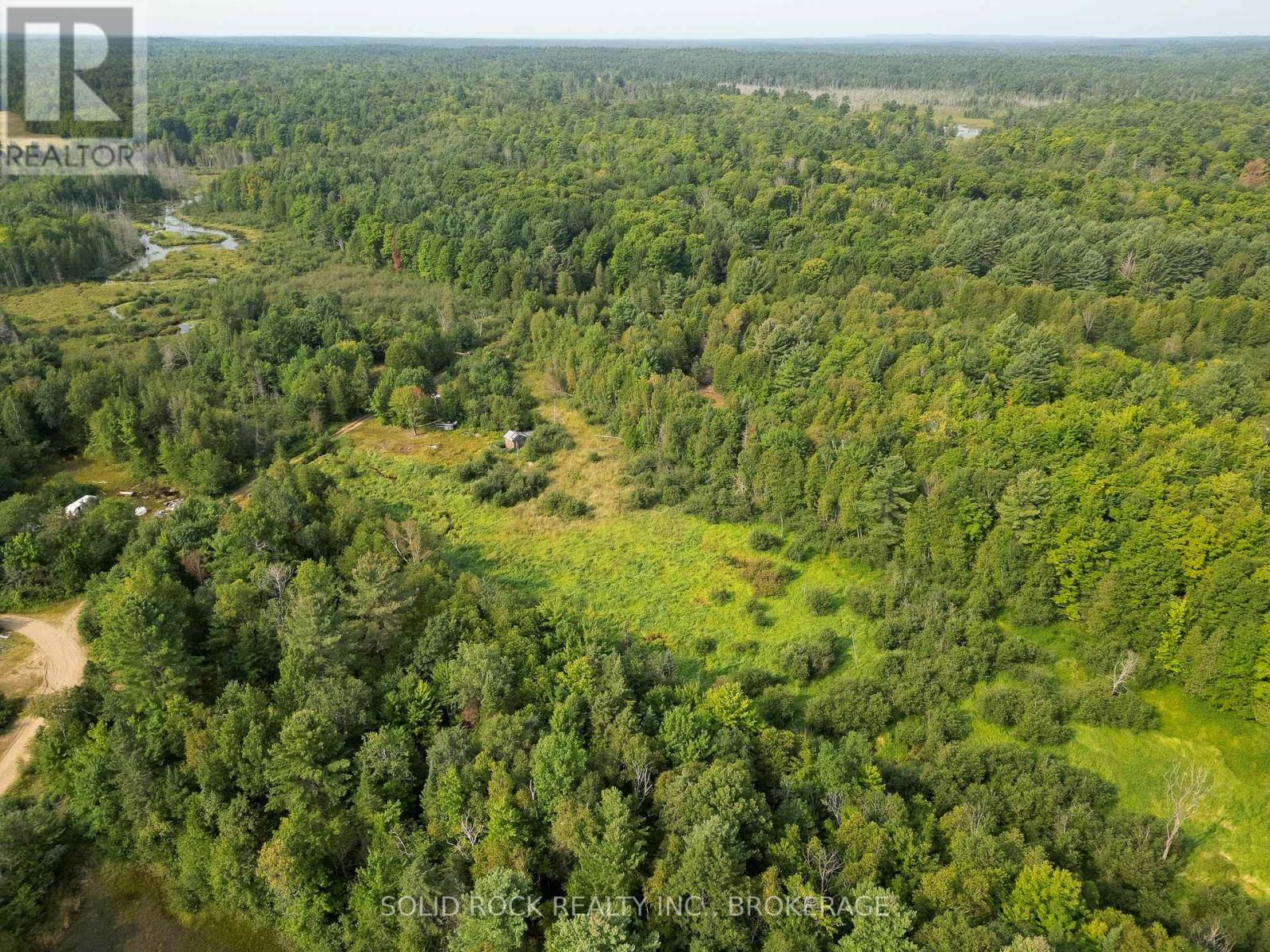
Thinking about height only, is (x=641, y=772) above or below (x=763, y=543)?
below

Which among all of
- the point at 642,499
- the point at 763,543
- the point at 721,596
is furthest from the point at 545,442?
the point at 721,596

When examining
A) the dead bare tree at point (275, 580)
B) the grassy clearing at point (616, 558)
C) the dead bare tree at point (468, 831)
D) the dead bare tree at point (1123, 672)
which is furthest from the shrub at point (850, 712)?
the dead bare tree at point (275, 580)

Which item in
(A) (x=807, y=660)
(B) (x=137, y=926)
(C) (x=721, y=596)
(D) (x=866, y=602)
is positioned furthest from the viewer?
(C) (x=721, y=596)

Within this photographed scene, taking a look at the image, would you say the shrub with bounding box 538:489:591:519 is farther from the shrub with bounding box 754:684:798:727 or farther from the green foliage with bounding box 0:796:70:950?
the green foliage with bounding box 0:796:70:950

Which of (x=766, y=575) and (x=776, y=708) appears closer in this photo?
(x=776, y=708)

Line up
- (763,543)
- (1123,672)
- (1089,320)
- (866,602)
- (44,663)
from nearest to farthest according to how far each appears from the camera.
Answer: (1123,672), (44,663), (866,602), (763,543), (1089,320)

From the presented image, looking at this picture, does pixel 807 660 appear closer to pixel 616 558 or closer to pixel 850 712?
pixel 850 712
